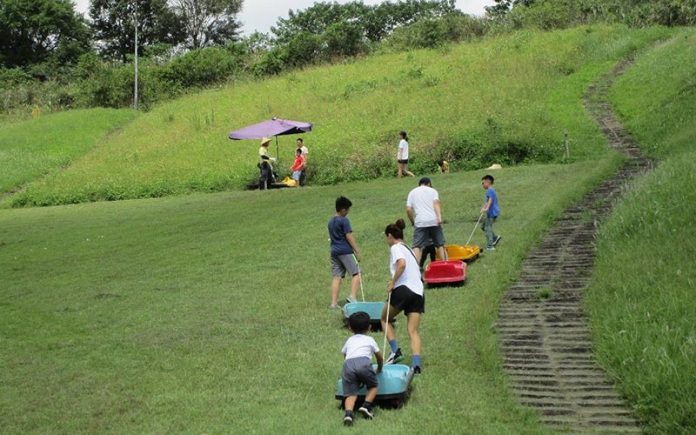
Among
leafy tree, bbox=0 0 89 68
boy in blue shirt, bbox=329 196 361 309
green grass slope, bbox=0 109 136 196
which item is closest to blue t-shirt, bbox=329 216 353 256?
boy in blue shirt, bbox=329 196 361 309

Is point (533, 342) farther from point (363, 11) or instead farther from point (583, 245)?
point (363, 11)

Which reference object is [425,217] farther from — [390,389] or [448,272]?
[390,389]

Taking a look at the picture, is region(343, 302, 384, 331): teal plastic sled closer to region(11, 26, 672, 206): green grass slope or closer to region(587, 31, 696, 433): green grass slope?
region(587, 31, 696, 433): green grass slope

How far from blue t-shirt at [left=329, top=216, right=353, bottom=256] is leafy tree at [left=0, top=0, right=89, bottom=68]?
67062 millimetres

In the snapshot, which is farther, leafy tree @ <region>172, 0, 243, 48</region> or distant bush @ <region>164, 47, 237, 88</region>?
leafy tree @ <region>172, 0, 243, 48</region>

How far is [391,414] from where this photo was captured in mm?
9375

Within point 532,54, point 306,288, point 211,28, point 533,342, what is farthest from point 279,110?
point 211,28

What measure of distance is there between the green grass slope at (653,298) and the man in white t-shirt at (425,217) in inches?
111

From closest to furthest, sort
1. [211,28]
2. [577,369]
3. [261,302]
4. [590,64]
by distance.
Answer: [577,369] → [261,302] → [590,64] → [211,28]

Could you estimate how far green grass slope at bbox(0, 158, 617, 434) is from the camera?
31.7 feet

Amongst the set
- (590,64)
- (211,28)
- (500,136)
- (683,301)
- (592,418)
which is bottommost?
(592,418)

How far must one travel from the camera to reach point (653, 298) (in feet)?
36.4

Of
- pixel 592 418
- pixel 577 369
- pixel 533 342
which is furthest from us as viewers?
pixel 533 342

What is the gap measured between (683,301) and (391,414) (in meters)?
4.10
